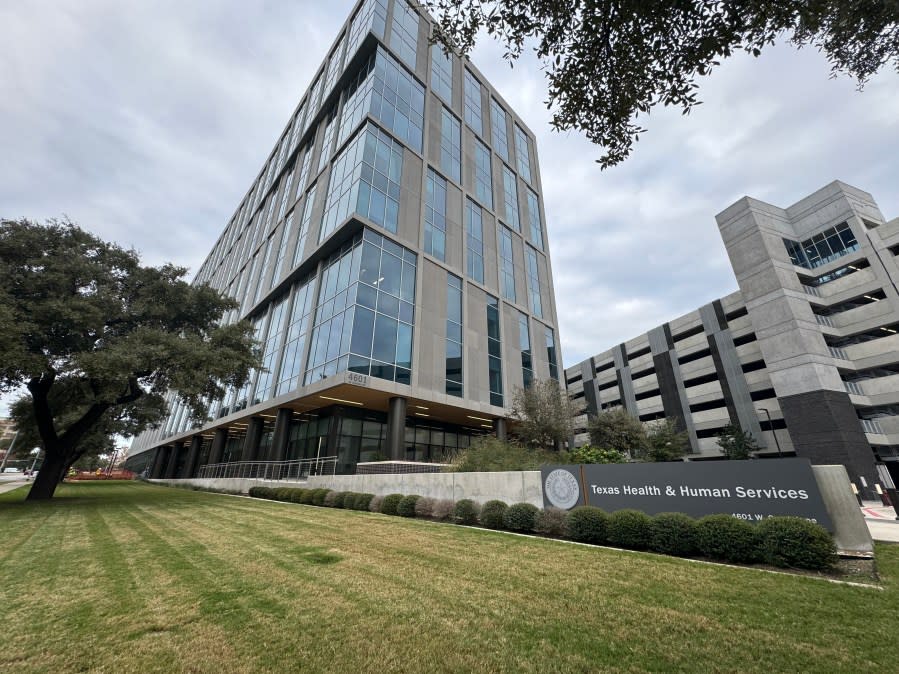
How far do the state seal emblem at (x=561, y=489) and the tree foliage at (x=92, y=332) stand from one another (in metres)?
16.6

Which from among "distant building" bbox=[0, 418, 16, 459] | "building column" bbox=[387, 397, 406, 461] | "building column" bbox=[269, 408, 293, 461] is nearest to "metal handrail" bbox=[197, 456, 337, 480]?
"building column" bbox=[269, 408, 293, 461]

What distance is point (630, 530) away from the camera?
8523 mm

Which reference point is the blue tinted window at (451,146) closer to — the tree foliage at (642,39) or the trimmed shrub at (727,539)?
the tree foliage at (642,39)

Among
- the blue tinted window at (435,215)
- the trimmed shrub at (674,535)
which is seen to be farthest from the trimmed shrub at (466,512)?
the blue tinted window at (435,215)

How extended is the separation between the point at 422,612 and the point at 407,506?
32.8 ft

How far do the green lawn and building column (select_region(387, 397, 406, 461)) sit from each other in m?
14.9

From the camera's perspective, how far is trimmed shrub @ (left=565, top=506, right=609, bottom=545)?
9.09 meters

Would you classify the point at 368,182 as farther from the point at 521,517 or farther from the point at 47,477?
the point at 47,477

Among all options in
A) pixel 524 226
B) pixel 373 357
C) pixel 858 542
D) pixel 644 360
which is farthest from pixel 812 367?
pixel 373 357

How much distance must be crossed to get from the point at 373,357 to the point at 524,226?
2560 centimetres

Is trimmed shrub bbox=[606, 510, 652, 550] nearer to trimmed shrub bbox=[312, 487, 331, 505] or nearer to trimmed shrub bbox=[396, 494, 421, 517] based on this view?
trimmed shrub bbox=[396, 494, 421, 517]

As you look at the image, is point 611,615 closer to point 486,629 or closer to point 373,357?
point 486,629

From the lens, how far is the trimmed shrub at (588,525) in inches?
358

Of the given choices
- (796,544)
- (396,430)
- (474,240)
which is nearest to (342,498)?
(396,430)
